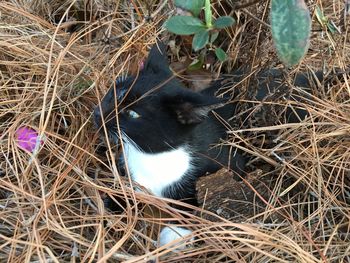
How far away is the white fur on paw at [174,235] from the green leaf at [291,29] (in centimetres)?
66

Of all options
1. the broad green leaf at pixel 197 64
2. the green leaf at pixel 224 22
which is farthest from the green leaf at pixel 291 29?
the broad green leaf at pixel 197 64

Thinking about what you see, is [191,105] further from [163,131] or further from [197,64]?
[197,64]

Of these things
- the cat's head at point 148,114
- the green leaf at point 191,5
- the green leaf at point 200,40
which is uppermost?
the green leaf at point 191,5

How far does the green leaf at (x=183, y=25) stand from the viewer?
61.6 inches

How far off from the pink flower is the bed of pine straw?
0.9 inches

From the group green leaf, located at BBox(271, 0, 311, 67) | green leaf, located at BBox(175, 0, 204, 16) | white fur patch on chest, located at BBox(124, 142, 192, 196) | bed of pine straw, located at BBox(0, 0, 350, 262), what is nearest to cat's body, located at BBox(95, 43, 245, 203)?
white fur patch on chest, located at BBox(124, 142, 192, 196)

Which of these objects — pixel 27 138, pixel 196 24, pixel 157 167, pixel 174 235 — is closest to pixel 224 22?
pixel 196 24

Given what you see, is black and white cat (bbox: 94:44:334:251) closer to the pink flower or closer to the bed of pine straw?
the bed of pine straw

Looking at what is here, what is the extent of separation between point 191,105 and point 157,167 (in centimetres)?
32

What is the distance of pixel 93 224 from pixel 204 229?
35cm

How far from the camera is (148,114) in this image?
1740mm

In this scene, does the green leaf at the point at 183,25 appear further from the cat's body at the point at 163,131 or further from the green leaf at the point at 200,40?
the cat's body at the point at 163,131

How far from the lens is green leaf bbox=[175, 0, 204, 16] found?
1525 millimetres

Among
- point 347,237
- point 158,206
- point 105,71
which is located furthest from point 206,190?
point 105,71
